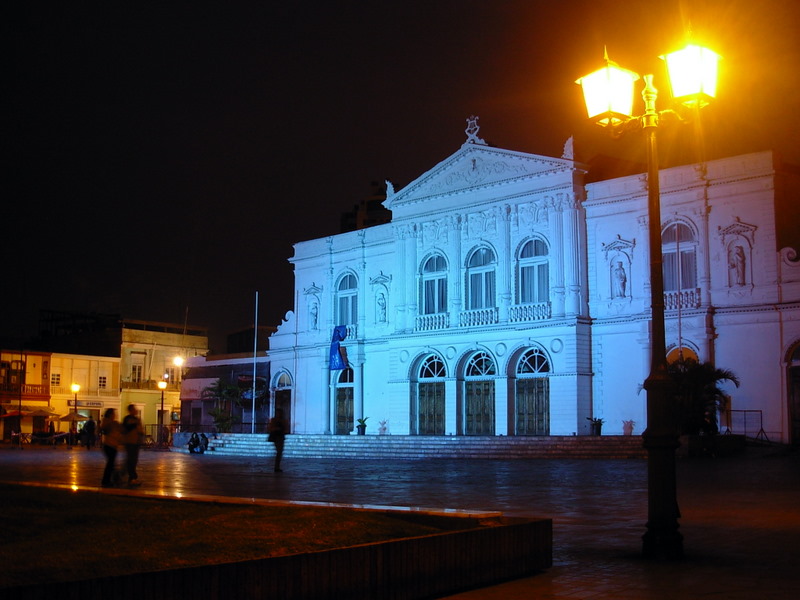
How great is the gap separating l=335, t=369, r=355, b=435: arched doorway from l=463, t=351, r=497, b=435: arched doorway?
7.54 meters

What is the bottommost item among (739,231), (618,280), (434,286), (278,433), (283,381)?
(278,433)

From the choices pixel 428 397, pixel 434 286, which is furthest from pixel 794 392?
pixel 434 286

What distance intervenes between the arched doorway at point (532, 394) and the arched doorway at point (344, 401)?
10199mm

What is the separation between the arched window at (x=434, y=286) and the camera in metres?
42.5

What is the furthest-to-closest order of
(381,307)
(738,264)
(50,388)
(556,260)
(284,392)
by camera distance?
(50,388) < (284,392) < (381,307) < (556,260) < (738,264)

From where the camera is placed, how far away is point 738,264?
33031mm

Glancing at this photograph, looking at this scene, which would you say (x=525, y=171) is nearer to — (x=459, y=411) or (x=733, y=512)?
(x=459, y=411)

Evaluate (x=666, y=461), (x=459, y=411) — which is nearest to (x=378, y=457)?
(x=459, y=411)

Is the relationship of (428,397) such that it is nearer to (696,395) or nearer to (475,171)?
(475,171)

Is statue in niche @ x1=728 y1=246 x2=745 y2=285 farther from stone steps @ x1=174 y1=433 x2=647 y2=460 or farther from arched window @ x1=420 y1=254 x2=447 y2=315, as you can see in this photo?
arched window @ x1=420 y1=254 x2=447 y2=315

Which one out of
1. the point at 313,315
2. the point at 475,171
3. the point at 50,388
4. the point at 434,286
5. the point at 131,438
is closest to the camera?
the point at 131,438

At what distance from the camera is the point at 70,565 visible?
6.29m

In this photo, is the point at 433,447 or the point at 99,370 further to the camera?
the point at 99,370

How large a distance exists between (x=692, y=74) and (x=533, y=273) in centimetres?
2923
